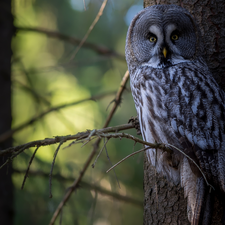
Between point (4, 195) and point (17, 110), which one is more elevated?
point (17, 110)

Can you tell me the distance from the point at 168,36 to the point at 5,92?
2.06 meters

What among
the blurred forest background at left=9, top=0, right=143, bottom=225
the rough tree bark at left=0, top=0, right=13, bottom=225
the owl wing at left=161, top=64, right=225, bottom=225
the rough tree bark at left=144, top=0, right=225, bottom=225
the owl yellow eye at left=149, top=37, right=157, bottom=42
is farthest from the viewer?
the rough tree bark at left=0, top=0, right=13, bottom=225

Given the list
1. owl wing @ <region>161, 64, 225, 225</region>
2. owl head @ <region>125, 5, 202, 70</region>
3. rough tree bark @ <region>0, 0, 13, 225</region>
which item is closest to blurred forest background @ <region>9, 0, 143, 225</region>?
rough tree bark @ <region>0, 0, 13, 225</region>

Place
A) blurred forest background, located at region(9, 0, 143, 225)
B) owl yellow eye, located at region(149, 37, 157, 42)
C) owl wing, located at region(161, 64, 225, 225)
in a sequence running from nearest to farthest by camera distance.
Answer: owl wing, located at region(161, 64, 225, 225) → owl yellow eye, located at region(149, 37, 157, 42) → blurred forest background, located at region(9, 0, 143, 225)

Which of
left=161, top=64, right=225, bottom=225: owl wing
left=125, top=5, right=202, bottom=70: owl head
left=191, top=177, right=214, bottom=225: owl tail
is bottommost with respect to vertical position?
left=191, top=177, right=214, bottom=225: owl tail

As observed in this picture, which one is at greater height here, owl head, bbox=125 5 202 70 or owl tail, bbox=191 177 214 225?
owl head, bbox=125 5 202 70

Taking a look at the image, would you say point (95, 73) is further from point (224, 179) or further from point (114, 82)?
point (224, 179)

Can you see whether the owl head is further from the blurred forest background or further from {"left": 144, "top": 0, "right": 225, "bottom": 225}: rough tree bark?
the blurred forest background

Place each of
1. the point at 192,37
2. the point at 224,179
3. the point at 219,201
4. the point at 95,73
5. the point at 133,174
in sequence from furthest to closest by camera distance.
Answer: the point at 95,73 < the point at 133,174 < the point at 192,37 < the point at 219,201 < the point at 224,179

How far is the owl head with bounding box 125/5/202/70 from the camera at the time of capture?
200 centimetres

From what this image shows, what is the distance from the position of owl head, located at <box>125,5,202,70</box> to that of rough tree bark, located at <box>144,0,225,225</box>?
4.0 inches

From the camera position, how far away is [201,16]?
6.84ft

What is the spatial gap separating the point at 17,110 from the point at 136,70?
2.81m

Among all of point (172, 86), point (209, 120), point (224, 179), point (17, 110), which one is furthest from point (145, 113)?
point (17, 110)
